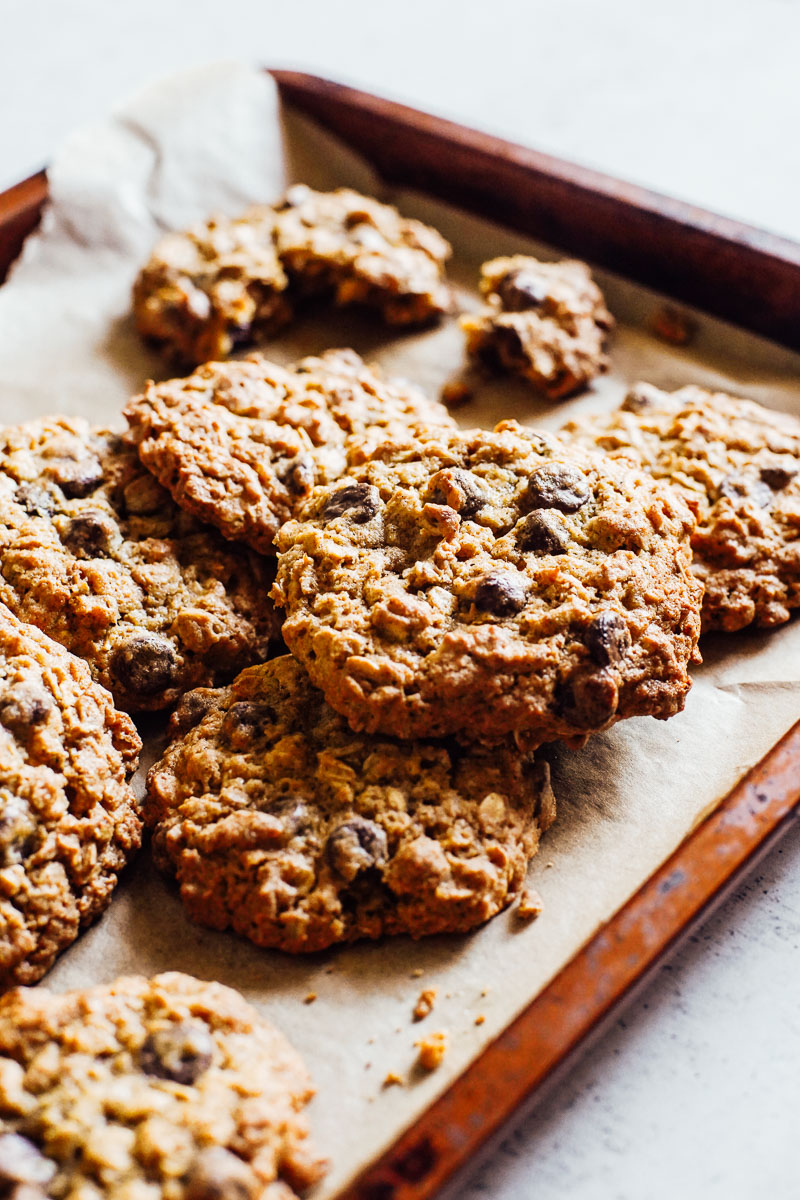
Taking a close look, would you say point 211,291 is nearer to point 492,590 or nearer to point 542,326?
point 542,326

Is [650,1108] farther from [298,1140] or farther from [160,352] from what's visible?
[160,352]

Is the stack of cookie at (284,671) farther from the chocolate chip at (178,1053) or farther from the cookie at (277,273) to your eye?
the cookie at (277,273)

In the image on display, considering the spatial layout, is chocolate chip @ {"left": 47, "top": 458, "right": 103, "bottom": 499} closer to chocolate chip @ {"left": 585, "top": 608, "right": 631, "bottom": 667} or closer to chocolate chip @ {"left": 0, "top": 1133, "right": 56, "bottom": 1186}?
chocolate chip @ {"left": 585, "top": 608, "right": 631, "bottom": 667}

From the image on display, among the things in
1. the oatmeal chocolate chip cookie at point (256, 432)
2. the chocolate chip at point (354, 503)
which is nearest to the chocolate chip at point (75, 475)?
the oatmeal chocolate chip cookie at point (256, 432)

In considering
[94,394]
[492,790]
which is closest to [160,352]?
[94,394]

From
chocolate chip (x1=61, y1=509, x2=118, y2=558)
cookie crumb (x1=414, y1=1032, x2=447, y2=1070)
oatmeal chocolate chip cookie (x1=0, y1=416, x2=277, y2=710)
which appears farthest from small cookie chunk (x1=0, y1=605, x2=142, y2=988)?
cookie crumb (x1=414, y1=1032, x2=447, y2=1070)

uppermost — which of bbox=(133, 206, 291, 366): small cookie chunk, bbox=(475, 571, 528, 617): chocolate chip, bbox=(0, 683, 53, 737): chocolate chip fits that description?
bbox=(133, 206, 291, 366): small cookie chunk
